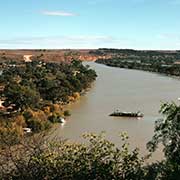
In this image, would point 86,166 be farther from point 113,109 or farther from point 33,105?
point 113,109

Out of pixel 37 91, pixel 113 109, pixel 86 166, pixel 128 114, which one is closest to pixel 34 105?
pixel 128 114

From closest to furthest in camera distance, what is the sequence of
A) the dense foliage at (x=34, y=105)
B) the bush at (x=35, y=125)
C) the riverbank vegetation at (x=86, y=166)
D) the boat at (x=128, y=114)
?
the riverbank vegetation at (x=86, y=166) < the bush at (x=35, y=125) < the dense foliage at (x=34, y=105) < the boat at (x=128, y=114)

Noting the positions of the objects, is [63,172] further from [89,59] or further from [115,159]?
[89,59]

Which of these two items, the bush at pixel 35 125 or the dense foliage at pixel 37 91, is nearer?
the bush at pixel 35 125

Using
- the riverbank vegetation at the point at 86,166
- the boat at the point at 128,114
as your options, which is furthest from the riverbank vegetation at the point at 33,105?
the riverbank vegetation at the point at 86,166

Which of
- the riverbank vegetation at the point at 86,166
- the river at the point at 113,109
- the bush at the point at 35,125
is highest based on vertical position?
the riverbank vegetation at the point at 86,166

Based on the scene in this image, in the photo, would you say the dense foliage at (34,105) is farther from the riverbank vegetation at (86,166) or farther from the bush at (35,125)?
the riverbank vegetation at (86,166)

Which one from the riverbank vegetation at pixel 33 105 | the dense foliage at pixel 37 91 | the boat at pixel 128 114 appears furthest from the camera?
the boat at pixel 128 114

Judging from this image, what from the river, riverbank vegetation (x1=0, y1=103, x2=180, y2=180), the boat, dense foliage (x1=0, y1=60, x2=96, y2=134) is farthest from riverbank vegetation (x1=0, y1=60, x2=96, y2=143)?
riverbank vegetation (x1=0, y1=103, x2=180, y2=180)

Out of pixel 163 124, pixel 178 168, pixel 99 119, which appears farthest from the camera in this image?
pixel 99 119

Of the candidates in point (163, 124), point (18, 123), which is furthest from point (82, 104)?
point (163, 124)

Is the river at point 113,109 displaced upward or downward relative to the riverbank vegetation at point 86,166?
downward
